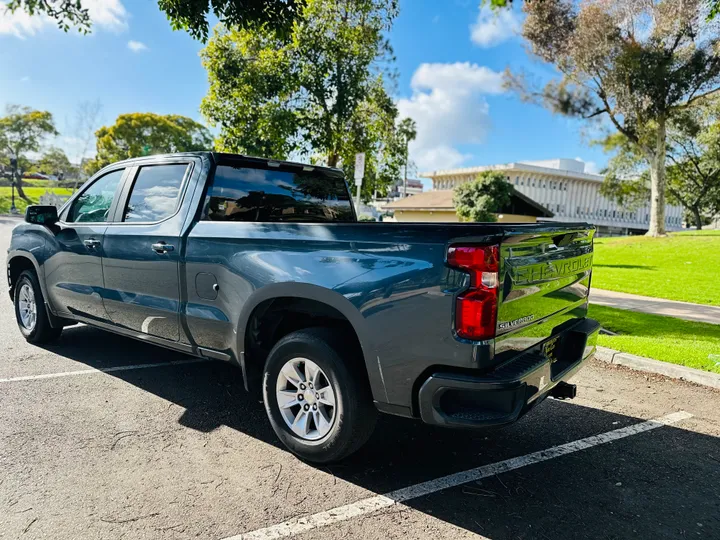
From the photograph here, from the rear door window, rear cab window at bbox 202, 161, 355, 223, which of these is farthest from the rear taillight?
the rear door window

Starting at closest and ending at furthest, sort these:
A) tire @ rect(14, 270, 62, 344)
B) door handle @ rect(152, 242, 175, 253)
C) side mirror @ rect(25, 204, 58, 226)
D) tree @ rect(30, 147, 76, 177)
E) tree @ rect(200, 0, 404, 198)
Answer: door handle @ rect(152, 242, 175, 253) → side mirror @ rect(25, 204, 58, 226) → tire @ rect(14, 270, 62, 344) → tree @ rect(200, 0, 404, 198) → tree @ rect(30, 147, 76, 177)

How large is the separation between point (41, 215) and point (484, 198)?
964 inches

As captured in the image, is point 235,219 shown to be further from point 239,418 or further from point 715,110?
point 715,110

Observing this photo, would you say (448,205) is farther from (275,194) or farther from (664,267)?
(275,194)

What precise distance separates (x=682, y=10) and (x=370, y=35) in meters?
17.1

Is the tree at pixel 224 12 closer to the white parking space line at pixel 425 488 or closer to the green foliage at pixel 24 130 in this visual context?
the white parking space line at pixel 425 488

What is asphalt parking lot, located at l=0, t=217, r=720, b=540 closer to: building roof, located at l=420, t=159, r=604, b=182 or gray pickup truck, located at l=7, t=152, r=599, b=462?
gray pickup truck, located at l=7, t=152, r=599, b=462

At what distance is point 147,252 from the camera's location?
3934mm

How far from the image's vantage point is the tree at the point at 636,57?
21.8 meters

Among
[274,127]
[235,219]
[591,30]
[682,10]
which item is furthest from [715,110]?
[235,219]

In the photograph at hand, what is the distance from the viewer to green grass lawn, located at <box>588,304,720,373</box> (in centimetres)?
546

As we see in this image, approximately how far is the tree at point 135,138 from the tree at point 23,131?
18.8 ft

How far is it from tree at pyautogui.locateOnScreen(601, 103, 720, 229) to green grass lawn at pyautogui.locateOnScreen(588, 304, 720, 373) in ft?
88.9

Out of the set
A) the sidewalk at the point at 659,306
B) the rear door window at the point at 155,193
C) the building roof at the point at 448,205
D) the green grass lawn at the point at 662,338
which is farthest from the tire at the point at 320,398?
the building roof at the point at 448,205
